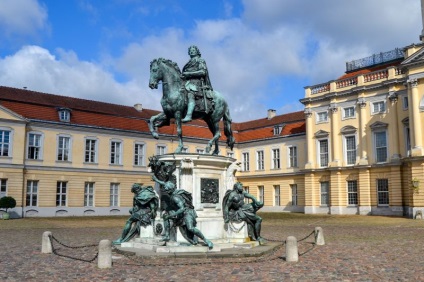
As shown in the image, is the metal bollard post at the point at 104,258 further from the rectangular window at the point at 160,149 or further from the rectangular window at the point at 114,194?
the rectangular window at the point at 160,149

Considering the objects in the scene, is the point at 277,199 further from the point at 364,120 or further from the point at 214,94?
the point at 214,94

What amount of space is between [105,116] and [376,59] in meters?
28.7

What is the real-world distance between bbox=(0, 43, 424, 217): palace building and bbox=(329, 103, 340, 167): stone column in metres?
0.10

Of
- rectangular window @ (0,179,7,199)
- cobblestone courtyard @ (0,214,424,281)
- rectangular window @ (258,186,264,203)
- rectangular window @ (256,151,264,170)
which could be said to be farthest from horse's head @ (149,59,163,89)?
rectangular window @ (256,151,264,170)

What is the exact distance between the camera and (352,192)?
136ft

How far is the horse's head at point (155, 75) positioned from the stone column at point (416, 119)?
28.0 m

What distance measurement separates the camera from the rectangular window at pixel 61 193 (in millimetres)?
40603

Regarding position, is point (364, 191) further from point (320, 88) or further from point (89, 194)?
point (89, 194)

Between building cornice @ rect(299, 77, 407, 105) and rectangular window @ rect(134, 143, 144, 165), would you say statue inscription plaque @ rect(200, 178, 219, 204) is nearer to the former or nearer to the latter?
building cornice @ rect(299, 77, 407, 105)

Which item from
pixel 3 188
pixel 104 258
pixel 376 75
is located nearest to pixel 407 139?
pixel 376 75

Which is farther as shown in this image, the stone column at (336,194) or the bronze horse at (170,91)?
the stone column at (336,194)

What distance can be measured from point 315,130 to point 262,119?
495 inches

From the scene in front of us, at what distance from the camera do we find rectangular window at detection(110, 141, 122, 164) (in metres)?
44.6

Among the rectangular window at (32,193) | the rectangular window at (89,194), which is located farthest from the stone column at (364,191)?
the rectangular window at (32,193)
